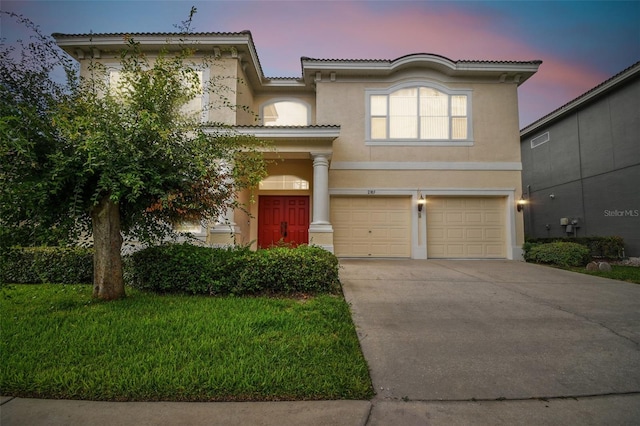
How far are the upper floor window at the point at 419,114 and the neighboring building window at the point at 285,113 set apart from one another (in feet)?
8.44

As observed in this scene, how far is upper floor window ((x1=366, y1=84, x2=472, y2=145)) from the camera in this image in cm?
1016

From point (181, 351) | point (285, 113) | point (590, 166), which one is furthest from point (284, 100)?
point (590, 166)

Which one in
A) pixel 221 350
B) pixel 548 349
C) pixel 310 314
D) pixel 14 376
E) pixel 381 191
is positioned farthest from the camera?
pixel 381 191

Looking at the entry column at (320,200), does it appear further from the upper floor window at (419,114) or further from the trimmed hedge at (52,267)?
the trimmed hedge at (52,267)

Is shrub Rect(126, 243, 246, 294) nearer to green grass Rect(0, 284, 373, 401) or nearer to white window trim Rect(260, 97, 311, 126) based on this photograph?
green grass Rect(0, 284, 373, 401)

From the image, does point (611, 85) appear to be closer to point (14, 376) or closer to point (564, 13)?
point (564, 13)

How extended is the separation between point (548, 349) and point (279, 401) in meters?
2.83

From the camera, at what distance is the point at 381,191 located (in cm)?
991

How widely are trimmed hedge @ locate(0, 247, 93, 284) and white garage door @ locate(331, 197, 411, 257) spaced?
22.4 feet

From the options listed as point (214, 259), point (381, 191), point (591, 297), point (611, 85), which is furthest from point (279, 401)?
point (611, 85)

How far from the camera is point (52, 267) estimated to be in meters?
5.62

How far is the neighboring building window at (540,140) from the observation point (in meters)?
14.1

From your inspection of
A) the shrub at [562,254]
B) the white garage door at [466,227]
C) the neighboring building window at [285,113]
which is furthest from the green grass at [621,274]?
the neighboring building window at [285,113]

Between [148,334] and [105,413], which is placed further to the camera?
[148,334]
